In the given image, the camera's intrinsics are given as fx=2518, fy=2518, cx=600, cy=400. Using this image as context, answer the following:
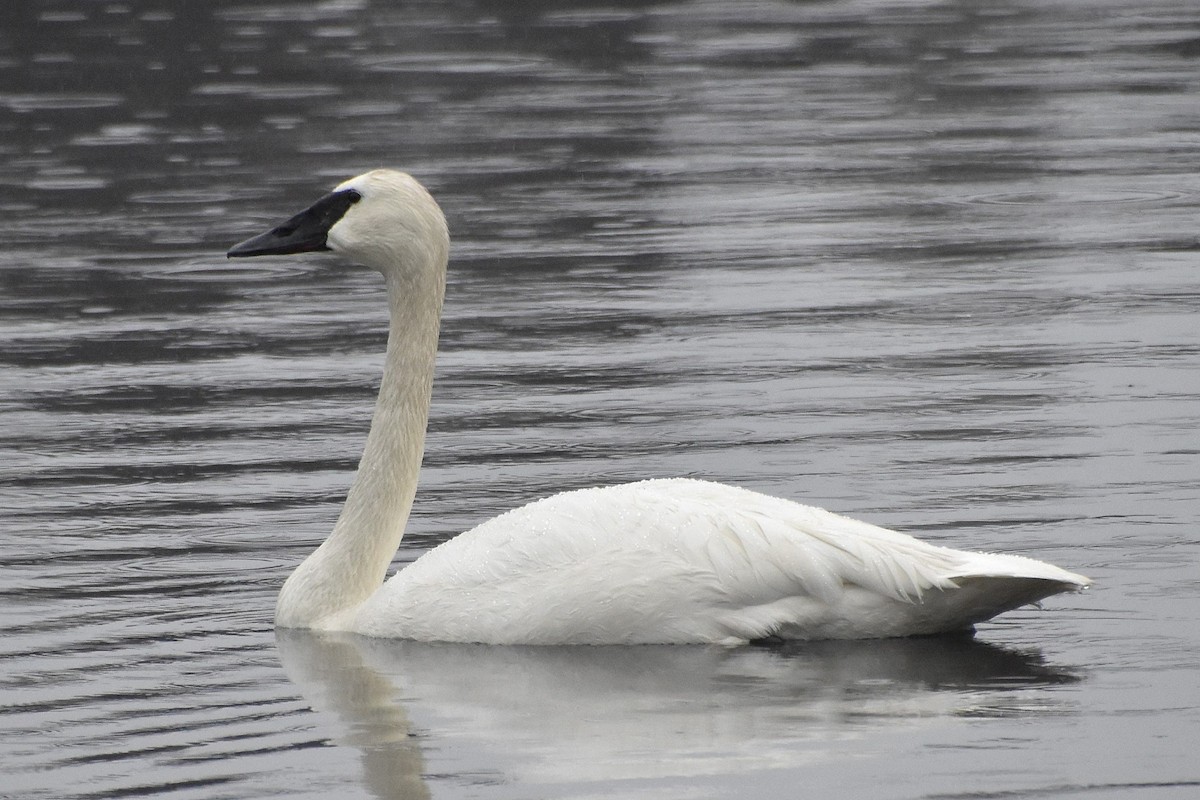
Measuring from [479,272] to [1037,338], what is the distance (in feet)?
15.1

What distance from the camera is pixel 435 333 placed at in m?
9.75

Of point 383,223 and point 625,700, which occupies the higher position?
point 383,223

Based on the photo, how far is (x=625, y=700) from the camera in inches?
311

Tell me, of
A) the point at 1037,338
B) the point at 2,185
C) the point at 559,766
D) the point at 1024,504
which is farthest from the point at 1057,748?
the point at 2,185

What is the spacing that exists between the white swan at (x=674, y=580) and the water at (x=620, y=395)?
0.45ft

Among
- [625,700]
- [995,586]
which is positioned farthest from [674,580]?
[995,586]

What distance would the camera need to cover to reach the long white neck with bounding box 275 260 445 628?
9.23 metres

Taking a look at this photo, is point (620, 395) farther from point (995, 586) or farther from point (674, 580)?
point (995, 586)

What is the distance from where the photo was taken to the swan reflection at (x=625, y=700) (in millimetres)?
7195

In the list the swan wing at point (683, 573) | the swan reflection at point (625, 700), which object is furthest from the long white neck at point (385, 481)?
the swan wing at point (683, 573)

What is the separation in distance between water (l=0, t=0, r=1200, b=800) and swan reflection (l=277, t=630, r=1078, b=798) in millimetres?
24

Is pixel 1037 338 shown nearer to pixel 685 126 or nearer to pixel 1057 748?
pixel 1057 748

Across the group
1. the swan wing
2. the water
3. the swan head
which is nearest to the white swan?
the swan wing

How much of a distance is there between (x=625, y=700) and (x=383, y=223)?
247 centimetres
